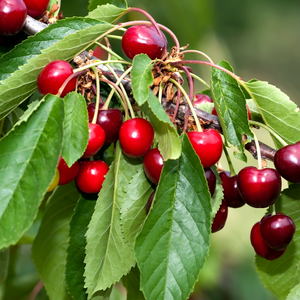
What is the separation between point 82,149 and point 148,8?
139 centimetres

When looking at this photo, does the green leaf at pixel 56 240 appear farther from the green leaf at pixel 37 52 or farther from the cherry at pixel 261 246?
the cherry at pixel 261 246

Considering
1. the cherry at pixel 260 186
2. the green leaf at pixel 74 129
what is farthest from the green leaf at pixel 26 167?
the cherry at pixel 260 186

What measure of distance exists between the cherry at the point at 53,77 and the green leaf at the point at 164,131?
7.4 inches

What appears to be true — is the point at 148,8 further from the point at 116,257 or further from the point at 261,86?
the point at 116,257

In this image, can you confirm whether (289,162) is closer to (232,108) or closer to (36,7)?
(232,108)

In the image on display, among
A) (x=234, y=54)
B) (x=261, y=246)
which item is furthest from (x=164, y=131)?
(x=234, y=54)

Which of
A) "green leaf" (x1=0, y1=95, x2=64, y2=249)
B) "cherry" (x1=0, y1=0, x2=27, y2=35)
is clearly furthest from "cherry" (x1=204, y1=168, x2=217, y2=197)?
"cherry" (x1=0, y1=0, x2=27, y2=35)

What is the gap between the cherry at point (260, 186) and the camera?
2.76 feet

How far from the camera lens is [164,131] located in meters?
0.73

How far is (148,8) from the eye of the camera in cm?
188

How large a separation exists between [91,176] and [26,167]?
247 mm

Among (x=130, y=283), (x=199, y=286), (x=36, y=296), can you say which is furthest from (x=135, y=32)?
(x=199, y=286)

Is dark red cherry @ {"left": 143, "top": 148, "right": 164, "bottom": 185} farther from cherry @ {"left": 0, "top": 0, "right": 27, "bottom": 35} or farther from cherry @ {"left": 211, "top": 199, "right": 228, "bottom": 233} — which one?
cherry @ {"left": 0, "top": 0, "right": 27, "bottom": 35}

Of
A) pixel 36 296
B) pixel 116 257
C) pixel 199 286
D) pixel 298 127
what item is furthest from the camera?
pixel 199 286
